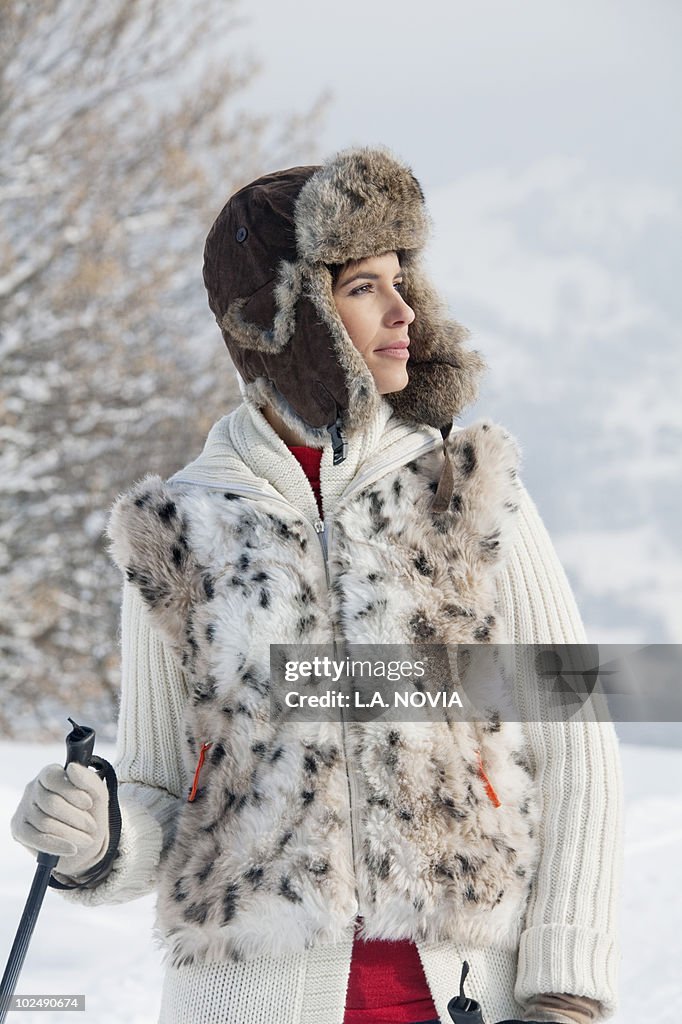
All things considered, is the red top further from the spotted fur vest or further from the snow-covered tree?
the snow-covered tree

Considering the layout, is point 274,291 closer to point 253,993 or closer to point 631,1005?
point 253,993

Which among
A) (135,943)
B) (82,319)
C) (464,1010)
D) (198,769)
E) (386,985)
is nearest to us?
(464,1010)

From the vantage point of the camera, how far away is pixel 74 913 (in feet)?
14.2

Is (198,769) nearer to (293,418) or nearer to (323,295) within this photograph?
(293,418)

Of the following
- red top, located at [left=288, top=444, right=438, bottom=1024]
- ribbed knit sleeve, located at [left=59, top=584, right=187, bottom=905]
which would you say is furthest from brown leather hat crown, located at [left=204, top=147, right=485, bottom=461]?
red top, located at [left=288, top=444, right=438, bottom=1024]

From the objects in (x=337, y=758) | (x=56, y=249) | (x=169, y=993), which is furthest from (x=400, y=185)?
(x=56, y=249)

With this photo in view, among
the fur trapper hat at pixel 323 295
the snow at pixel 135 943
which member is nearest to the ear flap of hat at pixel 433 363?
the fur trapper hat at pixel 323 295

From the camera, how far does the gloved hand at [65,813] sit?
1537 mm

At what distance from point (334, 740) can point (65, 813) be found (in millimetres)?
402

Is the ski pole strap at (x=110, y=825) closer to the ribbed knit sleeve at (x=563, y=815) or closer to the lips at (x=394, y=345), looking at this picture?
the ribbed knit sleeve at (x=563, y=815)

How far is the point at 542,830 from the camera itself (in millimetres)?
1589

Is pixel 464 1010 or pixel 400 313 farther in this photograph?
pixel 400 313

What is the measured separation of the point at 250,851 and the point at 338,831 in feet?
0.43

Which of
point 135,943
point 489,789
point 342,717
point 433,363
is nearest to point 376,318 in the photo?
point 433,363
